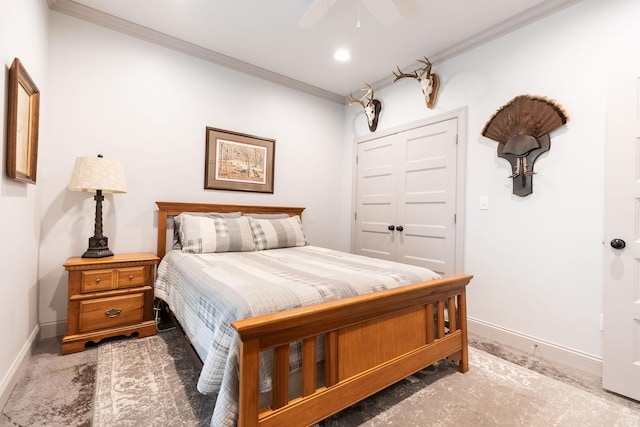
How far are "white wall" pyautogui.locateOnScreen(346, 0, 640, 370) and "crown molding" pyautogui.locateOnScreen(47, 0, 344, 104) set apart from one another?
1.89 metres

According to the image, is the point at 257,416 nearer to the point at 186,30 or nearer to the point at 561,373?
the point at 561,373

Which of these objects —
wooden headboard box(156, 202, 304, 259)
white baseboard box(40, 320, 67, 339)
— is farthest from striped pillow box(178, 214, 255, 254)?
white baseboard box(40, 320, 67, 339)

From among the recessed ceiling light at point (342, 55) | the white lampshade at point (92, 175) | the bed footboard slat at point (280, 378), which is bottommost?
the bed footboard slat at point (280, 378)

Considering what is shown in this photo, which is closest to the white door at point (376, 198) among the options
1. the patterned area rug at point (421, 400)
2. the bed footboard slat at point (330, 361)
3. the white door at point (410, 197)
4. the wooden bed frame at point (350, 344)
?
the white door at point (410, 197)

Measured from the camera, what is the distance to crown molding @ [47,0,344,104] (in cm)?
246

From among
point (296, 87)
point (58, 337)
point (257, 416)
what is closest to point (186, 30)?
point (296, 87)

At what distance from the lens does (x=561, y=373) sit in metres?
2.04

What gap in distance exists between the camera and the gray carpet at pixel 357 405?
1.49 metres

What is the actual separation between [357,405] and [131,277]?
190 cm

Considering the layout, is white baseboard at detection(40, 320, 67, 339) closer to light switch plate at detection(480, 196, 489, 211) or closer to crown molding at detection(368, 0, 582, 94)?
light switch plate at detection(480, 196, 489, 211)

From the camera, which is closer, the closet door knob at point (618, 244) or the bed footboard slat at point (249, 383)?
the bed footboard slat at point (249, 383)

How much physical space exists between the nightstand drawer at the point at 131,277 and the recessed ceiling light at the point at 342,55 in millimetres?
2696

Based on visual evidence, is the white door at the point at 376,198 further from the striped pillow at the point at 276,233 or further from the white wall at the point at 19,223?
the white wall at the point at 19,223

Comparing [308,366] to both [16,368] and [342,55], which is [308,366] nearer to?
[16,368]
